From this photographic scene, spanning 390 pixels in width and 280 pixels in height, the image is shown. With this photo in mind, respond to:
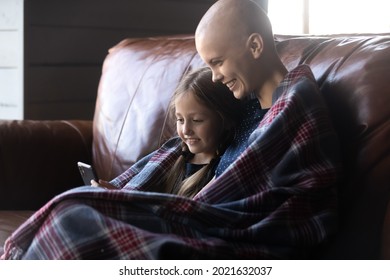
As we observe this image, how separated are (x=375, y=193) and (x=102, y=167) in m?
1.03

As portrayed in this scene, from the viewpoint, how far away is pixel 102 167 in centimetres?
207

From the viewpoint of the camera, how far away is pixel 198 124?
5.03ft

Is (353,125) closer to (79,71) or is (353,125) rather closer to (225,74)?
(225,74)

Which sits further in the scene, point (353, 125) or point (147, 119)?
point (147, 119)

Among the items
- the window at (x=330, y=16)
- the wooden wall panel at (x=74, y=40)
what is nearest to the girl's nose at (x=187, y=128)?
the wooden wall panel at (x=74, y=40)

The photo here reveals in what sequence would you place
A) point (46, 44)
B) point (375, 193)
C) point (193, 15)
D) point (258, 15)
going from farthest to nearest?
point (193, 15) < point (46, 44) < point (258, 15) < point (375, 193)

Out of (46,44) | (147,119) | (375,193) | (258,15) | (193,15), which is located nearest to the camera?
(375,193)

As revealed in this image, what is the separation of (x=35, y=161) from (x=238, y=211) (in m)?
0.99

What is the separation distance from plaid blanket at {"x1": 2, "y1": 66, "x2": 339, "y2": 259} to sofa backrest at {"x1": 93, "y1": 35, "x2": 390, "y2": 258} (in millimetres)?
64

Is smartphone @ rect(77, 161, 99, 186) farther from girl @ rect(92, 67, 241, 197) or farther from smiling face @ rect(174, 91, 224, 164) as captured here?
smiling face @ rect(174, 91, 224, 164)

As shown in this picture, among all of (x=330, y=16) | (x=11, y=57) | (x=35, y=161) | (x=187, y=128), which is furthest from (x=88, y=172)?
(x=330, y=16)

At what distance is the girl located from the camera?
1534 mm

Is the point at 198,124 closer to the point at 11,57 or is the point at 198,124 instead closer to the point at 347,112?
the point at 347,112
